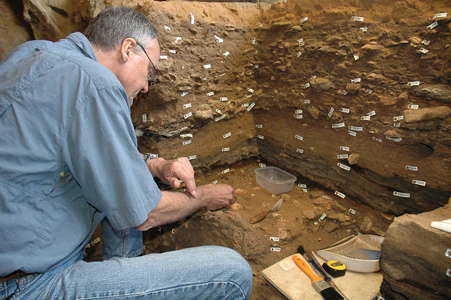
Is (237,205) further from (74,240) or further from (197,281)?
(74,240)

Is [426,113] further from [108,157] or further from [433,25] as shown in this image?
[108,157]

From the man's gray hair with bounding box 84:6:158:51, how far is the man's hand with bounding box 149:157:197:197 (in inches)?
29.3

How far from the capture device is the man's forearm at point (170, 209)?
4.97ft

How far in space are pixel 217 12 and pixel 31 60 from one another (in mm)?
1859

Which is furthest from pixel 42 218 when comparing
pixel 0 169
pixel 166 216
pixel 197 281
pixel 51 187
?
pixel 197 281

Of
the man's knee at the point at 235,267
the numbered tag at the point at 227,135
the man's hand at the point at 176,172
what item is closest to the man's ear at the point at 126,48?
the man's hand at the point at 176,172

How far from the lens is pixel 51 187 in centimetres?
127

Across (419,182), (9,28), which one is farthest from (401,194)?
(9,28)

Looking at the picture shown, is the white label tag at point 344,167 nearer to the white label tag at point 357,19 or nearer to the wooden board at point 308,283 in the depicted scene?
the wooden board at point 308,283

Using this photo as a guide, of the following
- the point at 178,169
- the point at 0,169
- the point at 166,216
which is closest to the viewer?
the point at 0,169

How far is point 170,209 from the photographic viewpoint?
1.62m

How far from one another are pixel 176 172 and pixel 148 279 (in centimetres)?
73

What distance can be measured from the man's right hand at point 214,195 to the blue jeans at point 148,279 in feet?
1.77

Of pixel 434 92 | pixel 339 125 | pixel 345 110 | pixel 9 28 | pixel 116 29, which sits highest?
pixel 116 29
